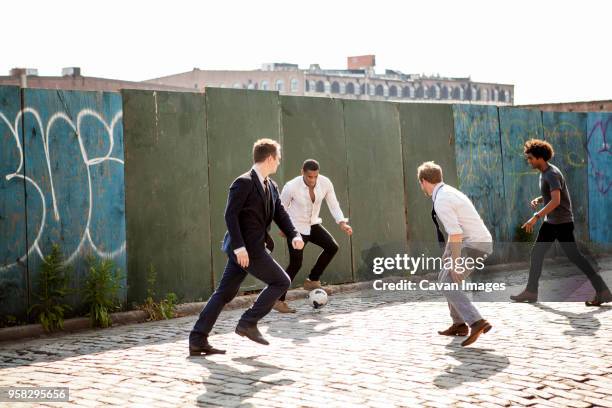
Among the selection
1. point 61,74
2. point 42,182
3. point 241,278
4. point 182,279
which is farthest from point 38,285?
point 61,74

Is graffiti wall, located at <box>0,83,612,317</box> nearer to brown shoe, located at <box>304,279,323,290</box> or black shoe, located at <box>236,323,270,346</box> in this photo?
brown shoe, located at <box>304,279,323,290</box>

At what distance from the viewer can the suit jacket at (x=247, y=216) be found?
743 cm

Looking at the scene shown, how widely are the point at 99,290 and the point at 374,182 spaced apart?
5.06m

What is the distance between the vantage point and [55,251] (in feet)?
30.3

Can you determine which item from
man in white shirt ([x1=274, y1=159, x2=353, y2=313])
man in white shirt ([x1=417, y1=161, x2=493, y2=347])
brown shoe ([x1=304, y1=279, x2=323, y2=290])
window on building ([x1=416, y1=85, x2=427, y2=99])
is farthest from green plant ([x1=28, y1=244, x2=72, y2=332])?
window on building ([x1=416, y1=85, x2=427, y2=99])

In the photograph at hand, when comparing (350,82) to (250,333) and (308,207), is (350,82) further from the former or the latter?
(250,333)

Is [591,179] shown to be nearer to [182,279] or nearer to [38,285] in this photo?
[182,279]

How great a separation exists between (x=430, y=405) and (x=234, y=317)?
462 centimetres

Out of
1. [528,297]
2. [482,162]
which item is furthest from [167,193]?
[482,162]

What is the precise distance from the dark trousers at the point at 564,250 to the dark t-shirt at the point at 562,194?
0.25ft

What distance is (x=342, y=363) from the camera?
7.08 m

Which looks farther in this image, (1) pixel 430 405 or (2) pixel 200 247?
(2) pixel 200 247

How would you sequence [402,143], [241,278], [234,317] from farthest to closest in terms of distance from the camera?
[402,143] → [234,317] → [241,278]

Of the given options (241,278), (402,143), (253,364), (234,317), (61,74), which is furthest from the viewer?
(61,74)
